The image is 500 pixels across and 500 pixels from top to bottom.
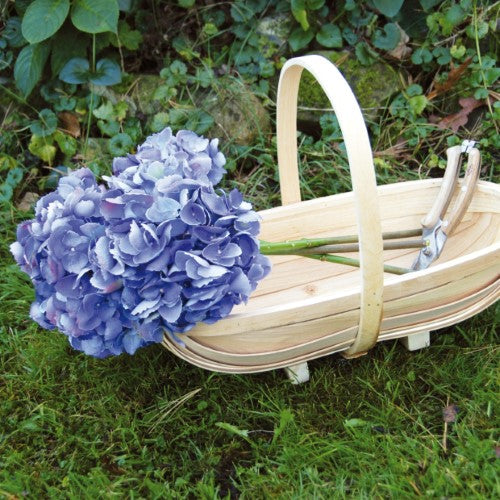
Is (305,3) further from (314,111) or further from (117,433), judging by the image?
(117,433)

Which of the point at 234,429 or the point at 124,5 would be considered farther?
the point at 124,5

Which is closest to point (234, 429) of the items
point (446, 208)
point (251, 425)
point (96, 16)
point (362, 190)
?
point (251, 425)

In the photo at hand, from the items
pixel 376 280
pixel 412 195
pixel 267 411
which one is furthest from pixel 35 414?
pixel 412 195

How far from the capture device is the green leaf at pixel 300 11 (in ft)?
7.22

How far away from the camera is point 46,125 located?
2.26 m

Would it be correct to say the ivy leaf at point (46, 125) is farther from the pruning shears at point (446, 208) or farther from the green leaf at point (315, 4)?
the pruning shears at point (446, 208)

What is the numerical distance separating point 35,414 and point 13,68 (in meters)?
1.22

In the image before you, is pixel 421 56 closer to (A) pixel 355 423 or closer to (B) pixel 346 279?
(B) pixel 346 279

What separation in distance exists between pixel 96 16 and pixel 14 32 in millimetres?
380

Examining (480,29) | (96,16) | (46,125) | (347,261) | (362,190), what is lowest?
(347,261)

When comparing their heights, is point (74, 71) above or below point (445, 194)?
above

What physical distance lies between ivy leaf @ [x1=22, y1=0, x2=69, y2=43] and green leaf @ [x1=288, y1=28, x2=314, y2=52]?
2.26 ft

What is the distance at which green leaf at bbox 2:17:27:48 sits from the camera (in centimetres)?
222

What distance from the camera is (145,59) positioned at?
2.44 m
